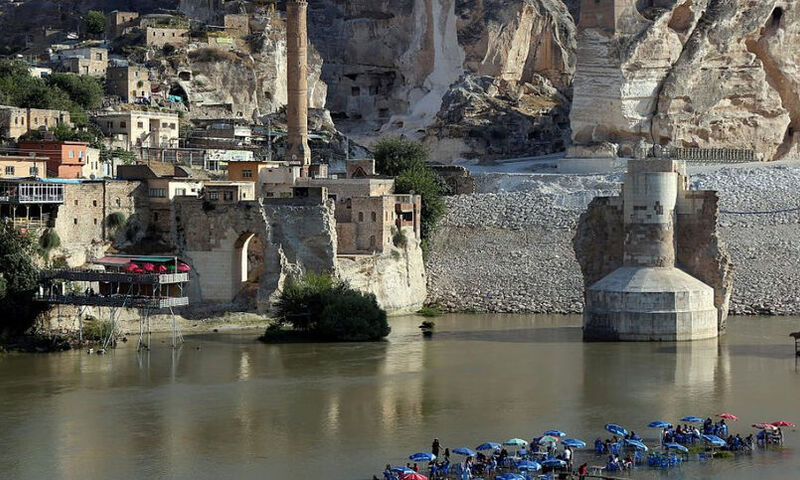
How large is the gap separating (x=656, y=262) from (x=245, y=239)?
12257 millimetres

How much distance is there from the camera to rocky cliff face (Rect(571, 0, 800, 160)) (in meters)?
70.7

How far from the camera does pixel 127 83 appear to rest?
238ft

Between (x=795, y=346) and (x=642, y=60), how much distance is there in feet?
86.6

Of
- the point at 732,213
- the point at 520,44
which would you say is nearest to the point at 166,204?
the point at 732,213

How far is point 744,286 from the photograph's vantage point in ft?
178

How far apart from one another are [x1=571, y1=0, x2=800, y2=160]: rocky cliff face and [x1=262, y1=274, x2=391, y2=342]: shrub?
2390cm

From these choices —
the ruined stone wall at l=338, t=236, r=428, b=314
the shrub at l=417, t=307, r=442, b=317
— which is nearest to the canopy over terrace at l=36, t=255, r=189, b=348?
the ruined stone wall at l=338, t=236, r=428, b=314

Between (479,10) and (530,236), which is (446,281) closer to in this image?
(530,236)

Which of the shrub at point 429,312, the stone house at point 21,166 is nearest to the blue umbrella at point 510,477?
the shrub at point 429,312

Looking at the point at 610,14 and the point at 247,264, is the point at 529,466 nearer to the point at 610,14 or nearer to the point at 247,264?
the point at 247,264

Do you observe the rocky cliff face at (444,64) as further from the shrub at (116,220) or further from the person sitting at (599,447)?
the person sitting at (599,447)

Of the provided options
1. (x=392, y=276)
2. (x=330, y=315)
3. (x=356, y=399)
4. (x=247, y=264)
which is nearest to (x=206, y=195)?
(x=247, y=264)

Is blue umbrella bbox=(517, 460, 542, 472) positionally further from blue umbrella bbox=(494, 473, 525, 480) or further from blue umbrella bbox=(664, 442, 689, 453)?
blue umbrella bbox=(664, 442, 689, 453)

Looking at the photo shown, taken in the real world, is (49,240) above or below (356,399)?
above
